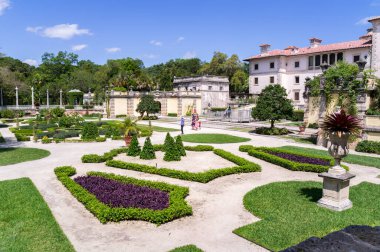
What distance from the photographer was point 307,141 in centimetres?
2472

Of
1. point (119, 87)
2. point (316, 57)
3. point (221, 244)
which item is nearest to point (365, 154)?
point (221, 244)

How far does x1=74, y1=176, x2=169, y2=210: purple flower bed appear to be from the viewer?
9766 mm

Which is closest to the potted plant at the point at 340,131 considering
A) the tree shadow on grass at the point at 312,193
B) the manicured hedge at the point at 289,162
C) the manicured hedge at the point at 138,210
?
the tree shadow on grass at the point at 312,193

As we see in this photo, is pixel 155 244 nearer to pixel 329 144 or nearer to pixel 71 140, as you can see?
pixel 329 144

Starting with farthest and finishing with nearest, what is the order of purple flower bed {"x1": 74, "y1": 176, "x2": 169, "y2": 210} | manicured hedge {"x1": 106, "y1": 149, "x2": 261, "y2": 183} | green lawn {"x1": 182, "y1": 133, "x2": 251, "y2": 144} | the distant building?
the distant building → green lawn {"x1": 182, "y1": 133, "x2": 251, "y2": 144} → manicured hedge {"x1": 106, "y1": 149, "x2": 261, "y2": 183} → purple flower bed {"x1": 74, "y1": 176, "x2": 169, "y2": 210}

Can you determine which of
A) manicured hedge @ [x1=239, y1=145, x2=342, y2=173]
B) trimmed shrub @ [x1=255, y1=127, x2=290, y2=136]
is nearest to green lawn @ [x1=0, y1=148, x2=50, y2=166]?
manicured hedge @ [x1=239, y1=145, x2=342, y2=173]

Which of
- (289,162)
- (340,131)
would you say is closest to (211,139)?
(289,162)

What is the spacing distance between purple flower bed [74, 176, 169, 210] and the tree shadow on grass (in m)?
4.98

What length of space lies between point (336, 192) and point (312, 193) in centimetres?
163

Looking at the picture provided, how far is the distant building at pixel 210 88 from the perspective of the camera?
55.3 meters

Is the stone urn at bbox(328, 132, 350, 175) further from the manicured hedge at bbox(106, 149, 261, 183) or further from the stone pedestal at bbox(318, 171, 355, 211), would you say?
the manicured hedge at bbox(106, 149, 261, 183)

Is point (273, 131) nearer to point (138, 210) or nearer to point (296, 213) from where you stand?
point (296, 213)

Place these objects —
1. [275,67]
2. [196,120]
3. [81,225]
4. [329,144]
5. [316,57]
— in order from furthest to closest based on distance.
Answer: [275,67]
[316,57]
[196,120]
[329,144]
[81,225]

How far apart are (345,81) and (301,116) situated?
63.0ft
